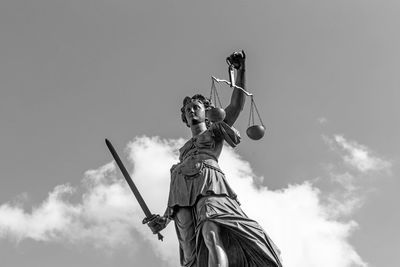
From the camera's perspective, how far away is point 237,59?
10453mm

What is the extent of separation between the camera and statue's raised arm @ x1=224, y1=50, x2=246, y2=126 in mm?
10234

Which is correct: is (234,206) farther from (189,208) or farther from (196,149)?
(196,149)

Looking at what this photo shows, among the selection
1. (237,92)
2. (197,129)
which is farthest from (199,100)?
(237,92)

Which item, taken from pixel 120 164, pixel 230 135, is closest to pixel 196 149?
pixel 230 135

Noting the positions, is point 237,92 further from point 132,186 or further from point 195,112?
point 132,186

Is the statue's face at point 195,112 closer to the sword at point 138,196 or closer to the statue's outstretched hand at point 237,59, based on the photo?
the statue's outstretched hand at point 237,59

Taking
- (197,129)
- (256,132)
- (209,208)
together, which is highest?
(197,129)

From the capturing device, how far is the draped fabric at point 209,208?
8.78 meters

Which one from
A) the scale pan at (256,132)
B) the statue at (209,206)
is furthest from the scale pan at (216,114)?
the scale pan at (256,132)

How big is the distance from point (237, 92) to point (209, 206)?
214cm

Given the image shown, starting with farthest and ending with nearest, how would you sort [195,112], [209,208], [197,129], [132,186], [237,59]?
[195,112] → [197,129] → [237,59] → [132,186] → [209,208]

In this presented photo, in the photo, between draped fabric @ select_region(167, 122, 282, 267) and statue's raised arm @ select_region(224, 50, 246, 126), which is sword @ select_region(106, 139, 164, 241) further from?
statue's raised arm @ select_region(224, 50, 246, 126)

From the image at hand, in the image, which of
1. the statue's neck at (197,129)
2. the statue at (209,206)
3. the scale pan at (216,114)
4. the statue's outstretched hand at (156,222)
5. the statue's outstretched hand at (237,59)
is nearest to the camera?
the statue at (209,206)

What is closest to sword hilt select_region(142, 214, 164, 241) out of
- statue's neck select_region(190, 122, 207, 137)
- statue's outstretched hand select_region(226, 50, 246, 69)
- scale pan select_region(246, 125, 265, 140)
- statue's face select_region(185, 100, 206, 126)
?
statue's neck select_region(190, 122, 207, 137)
